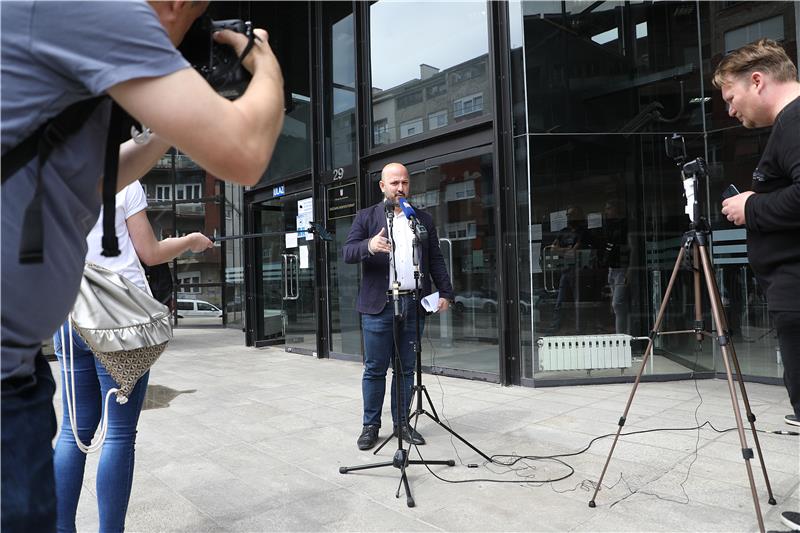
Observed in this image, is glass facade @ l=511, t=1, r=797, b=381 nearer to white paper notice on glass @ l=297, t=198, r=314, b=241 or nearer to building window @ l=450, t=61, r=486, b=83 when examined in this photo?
building window @ l=450, t=61, r=486, b=83

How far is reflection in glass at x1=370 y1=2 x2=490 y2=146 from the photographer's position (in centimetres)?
649

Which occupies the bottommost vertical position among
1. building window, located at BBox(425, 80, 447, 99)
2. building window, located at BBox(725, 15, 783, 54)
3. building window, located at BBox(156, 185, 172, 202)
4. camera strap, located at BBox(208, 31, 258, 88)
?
camera strap, located at BBox(208, 31, 258, 88)

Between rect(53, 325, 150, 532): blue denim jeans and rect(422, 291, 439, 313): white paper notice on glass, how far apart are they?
6.59ft

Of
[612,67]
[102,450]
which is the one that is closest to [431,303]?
[102,450]

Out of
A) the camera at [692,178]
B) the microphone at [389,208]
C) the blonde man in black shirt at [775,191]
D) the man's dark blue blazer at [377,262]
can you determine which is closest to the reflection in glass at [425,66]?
the man's dark blue blazer at [377,262]

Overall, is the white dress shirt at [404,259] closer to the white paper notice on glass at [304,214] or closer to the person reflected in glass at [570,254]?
the person reflected in glass at [570,254]

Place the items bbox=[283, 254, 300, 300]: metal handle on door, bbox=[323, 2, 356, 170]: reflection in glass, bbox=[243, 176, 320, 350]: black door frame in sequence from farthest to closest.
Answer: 1. bbox=[243, 176, 320, 350]: black door frame
2. bbox=[283, 254, 300, 300]: metal handle on door
3. bbox=[323, 2, 356, 170]: reflection in glass

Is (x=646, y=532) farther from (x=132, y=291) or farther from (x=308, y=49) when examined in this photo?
(x=308, y=49)

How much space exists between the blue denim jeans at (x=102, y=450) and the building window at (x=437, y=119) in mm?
5441

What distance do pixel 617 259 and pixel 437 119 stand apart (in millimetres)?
2848

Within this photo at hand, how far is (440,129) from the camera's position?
269 inches

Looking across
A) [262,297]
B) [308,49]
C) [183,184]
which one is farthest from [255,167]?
[183,184]

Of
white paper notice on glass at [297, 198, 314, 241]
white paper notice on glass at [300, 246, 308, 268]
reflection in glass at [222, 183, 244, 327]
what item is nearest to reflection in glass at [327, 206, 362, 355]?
white paper notice on glass at [297, 198, 314, 241]

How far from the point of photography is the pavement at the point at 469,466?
2.68 meters
